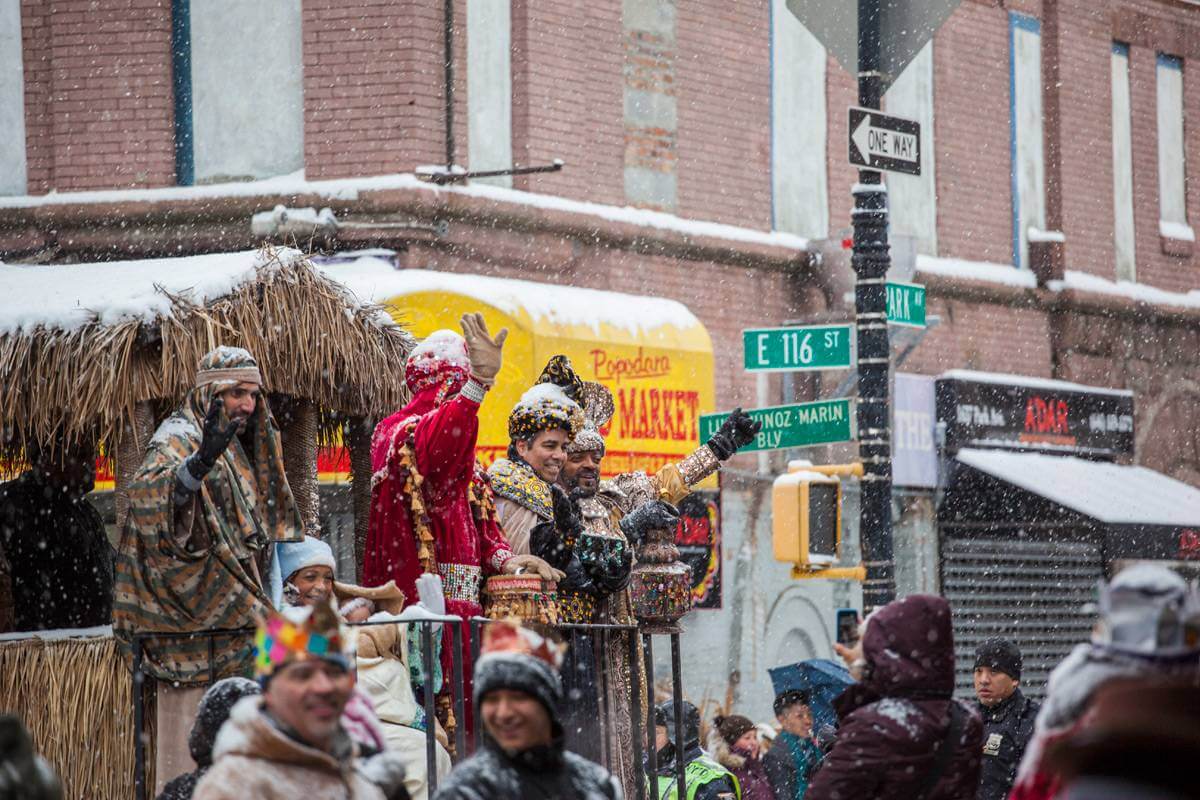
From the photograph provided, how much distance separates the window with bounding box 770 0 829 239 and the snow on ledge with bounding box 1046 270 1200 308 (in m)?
3.67

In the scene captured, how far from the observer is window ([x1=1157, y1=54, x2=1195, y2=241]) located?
2438 cm

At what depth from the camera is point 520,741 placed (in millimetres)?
4992

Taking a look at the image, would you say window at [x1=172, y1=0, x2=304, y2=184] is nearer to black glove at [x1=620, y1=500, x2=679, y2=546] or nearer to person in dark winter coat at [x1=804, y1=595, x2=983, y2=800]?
black glove at [x1=620, y1=500, x2=679, y2=546]

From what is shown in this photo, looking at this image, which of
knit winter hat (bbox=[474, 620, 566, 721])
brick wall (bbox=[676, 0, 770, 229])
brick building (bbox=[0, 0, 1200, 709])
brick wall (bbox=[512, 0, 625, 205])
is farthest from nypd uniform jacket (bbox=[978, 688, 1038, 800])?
brick wall (bbox=[676, 0, 770, 229])

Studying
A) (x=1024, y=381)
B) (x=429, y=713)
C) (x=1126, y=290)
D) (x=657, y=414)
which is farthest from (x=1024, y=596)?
(x=429, y=713)

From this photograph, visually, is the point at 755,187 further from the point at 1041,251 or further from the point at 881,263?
the point at 881,263

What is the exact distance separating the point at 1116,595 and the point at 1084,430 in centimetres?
1783

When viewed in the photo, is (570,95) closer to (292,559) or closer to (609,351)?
(609,351)

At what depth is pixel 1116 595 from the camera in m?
4.90

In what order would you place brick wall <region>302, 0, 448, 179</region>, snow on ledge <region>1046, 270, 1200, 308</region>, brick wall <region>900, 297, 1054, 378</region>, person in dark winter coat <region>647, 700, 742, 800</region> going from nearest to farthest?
1. person in dark winter coat <region>647, 700, 742, 800</region>
2. brick wall <region>302, 0, 448, 179</region>
3. brick wall <region>900, 297, 1054, 378</region>
4. snow on ledge <region>1046, 270, 1200, 308</region>

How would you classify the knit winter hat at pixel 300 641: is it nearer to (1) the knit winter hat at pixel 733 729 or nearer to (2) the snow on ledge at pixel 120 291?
(2) the snow on ledge at pixel 120 291

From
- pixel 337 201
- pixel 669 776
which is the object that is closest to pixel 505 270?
pixel 337 201

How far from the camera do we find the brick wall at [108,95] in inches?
645

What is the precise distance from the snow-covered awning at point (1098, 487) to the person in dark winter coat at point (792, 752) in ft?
28.4
